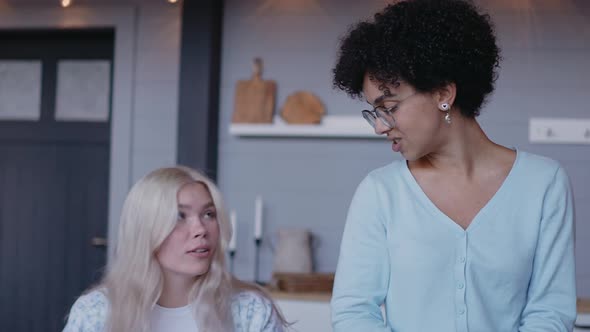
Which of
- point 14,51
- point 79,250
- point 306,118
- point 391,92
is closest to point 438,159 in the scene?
point 391,92

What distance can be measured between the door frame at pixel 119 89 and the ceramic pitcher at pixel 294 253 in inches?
31.9

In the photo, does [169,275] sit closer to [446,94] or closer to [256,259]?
[446,94]

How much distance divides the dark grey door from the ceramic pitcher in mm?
984

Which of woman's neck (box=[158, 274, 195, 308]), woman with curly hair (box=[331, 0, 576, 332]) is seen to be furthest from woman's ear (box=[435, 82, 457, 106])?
woman's neck (box=[158, 274, 195, 308])

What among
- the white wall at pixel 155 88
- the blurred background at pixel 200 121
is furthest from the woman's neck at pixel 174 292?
the white wall at pixel 155 88

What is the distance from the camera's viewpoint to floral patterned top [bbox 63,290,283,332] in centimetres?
188

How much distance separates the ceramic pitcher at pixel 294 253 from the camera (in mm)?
3314

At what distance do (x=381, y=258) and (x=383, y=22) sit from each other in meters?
0.43

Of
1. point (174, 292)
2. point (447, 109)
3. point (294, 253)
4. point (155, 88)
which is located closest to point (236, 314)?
point (174, 292)

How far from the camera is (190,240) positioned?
1888 mm

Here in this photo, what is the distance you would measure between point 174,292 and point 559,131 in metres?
2.03

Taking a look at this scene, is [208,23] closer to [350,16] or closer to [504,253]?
[350,16]

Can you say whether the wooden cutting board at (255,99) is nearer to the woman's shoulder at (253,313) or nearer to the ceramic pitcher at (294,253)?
the ceramic pitcher at (294,253)

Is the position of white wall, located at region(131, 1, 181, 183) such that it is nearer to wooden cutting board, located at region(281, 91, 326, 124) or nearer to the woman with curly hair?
wooden cutting board, located at region(281, 91, 326, 124)
